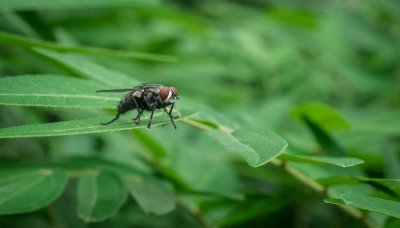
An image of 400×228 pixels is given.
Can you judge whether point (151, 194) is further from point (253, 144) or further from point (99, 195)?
point (253, 144)

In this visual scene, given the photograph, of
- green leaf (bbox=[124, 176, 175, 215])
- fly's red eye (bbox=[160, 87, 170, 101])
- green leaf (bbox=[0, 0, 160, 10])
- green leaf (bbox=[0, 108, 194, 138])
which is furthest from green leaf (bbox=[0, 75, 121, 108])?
green leaf (bbox=[0, 0, 160, 10])

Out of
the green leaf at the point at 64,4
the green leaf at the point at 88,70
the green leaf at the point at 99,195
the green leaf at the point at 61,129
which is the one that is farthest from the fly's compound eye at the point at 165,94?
the green leaf at the point at 64,4

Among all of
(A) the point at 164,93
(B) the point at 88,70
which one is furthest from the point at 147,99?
(B) the point at 88,70

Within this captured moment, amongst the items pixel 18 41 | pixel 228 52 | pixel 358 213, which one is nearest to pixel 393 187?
pixel 358 213

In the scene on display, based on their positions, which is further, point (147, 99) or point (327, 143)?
point (327, 143)

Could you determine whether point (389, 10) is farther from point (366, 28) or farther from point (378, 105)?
point (378, 105)

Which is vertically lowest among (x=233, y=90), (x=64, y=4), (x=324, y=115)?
(x=233, y=90)
